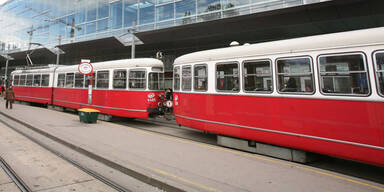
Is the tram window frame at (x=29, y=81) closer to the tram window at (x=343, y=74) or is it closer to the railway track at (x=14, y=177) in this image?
the railway track at (x=14, y=177)

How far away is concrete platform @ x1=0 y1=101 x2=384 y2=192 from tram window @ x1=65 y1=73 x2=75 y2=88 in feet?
26.9

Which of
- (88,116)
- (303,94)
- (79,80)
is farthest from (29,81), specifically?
(303,94)

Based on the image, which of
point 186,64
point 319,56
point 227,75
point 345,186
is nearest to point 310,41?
point 319,56

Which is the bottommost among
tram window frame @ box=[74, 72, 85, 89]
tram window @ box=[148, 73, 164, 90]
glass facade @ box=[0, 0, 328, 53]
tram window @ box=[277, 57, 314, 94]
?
tram window @ box=[277, 57, 314, 94]

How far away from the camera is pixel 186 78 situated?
7.63 metres

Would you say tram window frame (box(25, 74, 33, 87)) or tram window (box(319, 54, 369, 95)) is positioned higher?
tram window frame (box(25, 74, 33, 87))

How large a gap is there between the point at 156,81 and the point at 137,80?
921 millimetres

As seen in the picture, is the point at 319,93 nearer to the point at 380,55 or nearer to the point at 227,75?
the point at 380,55

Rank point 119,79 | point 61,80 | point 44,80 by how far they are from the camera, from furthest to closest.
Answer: point 44,80 < point 61,80 < point 119,79

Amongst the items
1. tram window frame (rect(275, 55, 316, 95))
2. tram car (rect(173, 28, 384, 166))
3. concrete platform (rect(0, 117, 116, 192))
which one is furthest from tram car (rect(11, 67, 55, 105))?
tram window frame (rect(275, 55, 316, 95))

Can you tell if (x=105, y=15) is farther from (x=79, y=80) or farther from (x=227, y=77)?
(x=227, y=77)

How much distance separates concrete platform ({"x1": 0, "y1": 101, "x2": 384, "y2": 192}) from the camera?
12.6 feet

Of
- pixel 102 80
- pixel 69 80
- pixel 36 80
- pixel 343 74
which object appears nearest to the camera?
pixel 343 74

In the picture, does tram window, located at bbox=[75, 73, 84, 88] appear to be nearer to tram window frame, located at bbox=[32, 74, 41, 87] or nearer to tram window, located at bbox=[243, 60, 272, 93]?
tram window frame, located at bbox=[32, 74, 41, 87]
